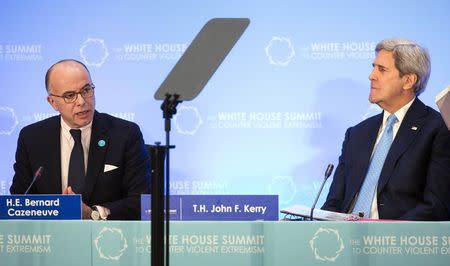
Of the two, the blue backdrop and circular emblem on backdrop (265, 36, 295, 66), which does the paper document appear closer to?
the blue backdrop

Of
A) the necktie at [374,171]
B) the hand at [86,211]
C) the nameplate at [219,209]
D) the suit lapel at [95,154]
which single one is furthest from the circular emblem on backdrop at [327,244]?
the suit lapel at [95,154]

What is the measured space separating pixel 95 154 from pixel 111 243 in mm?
1511

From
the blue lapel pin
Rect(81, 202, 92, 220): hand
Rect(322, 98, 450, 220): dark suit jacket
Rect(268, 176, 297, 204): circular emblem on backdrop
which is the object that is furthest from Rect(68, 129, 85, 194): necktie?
Rect(322, 98, 450, 220): dark suit jacket

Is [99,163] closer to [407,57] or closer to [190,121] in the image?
[190,121]

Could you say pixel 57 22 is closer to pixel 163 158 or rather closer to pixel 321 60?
pixel 321 60

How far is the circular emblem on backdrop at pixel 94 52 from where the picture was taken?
596 cm

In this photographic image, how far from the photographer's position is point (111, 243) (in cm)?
357

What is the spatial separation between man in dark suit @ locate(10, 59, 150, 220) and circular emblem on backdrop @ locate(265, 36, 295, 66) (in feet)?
4.45

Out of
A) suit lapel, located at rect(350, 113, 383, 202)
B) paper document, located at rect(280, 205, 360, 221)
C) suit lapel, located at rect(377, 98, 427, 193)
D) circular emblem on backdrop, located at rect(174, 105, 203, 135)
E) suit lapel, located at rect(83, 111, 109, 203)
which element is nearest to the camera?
paper document, located at rect(280, 205, 360, 221)

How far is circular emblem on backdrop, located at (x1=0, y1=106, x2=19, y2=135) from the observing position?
600 centimetres

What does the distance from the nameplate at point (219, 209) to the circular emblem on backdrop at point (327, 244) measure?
0.29 metres

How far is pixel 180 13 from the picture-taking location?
5.96 m

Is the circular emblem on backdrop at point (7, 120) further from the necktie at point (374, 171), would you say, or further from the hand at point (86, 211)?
the necktie at point (374, 171)

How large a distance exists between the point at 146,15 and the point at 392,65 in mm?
2089
